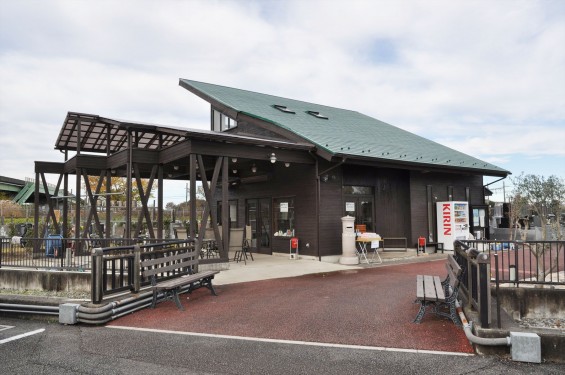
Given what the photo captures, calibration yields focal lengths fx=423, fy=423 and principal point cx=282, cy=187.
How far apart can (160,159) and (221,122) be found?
5702mm

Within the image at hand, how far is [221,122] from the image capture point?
1894 centimetres

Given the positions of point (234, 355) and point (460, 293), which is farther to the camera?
point (460, 293)

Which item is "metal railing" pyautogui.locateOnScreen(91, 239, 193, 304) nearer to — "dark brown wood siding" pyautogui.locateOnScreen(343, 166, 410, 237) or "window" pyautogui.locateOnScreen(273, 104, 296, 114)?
"dark brown wood siding" pyautogui.locateOnScreen(343, 166, 410, 237)

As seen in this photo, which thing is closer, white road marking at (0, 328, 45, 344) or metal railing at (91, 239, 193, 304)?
white road marking at (0, 328, 45, 344)

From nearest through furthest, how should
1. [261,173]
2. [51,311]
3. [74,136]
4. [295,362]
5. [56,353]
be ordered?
[295,362] < [56,353] < [51,311] < [261,173] < [74,136]

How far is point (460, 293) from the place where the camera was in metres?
7.33

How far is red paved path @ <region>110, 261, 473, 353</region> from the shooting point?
5.67 meters

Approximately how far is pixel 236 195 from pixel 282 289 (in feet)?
31.2

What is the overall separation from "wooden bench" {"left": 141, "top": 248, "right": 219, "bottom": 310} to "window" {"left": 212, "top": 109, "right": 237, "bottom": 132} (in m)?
9.70

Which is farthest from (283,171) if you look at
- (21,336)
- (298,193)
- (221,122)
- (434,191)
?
(21,336)

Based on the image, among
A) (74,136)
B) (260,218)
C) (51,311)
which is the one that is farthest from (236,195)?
(51,311)

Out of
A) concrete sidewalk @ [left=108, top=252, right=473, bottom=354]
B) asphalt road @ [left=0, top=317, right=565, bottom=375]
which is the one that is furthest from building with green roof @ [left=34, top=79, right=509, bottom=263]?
asphalt road @ [left=0, top=317, right=565, bottom=375]

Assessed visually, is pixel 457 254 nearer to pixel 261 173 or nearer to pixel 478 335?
pixel 478 335

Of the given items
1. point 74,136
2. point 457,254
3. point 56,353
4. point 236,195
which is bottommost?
point 56,353
